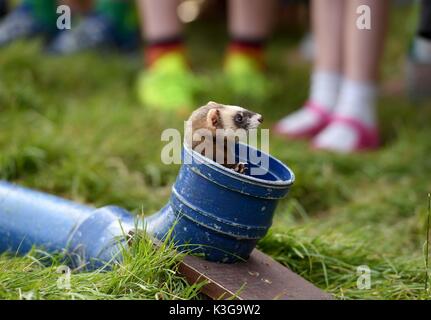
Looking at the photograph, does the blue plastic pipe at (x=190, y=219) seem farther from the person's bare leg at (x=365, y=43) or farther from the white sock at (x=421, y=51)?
the white sock at (x=421, y=51)

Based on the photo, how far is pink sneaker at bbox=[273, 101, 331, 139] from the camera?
296 cm

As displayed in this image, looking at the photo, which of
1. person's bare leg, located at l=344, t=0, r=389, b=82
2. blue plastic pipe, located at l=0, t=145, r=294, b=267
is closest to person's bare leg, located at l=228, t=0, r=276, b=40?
person's bare leg, located at l=344, t=0, r=389, b=82

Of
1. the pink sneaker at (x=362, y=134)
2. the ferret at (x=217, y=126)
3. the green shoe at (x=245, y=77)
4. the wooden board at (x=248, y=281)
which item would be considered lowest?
the pink sneaker at (x=362, y=134)

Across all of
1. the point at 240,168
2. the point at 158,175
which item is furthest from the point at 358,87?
the point at 240,168

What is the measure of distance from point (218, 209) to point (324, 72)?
1.66 metres

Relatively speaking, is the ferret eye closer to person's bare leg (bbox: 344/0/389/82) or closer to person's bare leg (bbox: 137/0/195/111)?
person's bare leg (bbox: 344/0/389/82)

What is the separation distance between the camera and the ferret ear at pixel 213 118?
1452 millimetres

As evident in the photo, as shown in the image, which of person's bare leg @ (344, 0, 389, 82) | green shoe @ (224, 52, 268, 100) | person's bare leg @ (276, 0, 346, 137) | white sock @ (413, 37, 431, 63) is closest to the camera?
person's bare leg @ (344, 0, 389, 82)

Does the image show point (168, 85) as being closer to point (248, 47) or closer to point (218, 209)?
point (248, 47)

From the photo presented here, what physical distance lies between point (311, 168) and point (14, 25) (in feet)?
6.48

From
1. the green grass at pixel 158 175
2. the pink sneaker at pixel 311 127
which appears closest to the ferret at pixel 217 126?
the green grass at pixel 158 175

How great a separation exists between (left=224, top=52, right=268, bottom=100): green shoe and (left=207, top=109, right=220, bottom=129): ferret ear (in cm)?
175

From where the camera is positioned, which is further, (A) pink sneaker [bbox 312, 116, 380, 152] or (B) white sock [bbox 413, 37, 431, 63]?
(B) white sock [bbox 413, 37, 431, 63]

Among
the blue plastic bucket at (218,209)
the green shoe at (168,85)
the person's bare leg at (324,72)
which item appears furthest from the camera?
the green shoe at (168,85)
